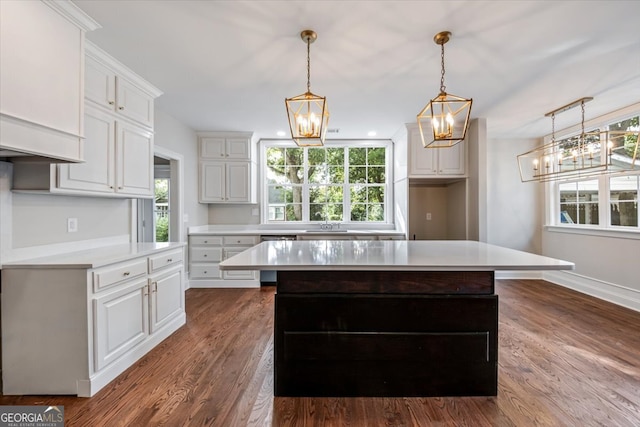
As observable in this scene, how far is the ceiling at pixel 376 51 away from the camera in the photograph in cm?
194

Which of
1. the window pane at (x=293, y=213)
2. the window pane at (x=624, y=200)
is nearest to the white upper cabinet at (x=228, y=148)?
the window pane at (x=293, y=213)

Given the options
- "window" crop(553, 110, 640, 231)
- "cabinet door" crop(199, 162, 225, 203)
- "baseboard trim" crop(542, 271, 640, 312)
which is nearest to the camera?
"baseboard trim" crop(542, 271, 640, 312)

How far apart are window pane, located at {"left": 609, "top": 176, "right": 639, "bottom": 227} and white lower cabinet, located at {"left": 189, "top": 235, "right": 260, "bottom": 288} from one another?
4.91 m

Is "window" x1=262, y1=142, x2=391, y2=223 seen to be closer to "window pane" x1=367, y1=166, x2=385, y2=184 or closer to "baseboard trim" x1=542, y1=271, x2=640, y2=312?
"window pane" x1=367, y1=166, x2=385, y2=184

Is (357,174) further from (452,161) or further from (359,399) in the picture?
(359,399)

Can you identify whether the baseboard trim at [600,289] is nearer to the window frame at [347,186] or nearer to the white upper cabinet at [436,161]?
the white upper cabinet at [436,161]

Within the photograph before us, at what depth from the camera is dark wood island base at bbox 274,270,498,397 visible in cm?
182

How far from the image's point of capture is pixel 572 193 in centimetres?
457

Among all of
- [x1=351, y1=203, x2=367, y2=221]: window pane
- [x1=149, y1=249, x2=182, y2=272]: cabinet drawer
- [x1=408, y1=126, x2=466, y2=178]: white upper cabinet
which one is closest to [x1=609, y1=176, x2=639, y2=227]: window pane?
[x1=408, y1=126, x2=466, y2=178]: white upper cabinet


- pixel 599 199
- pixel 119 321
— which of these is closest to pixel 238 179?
pixel 119 321

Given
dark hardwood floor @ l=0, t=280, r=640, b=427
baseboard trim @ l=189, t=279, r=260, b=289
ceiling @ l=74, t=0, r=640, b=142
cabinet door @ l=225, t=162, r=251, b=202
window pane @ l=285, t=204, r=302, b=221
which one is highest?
ceiling @ l=74, t=0, r=640, b=142

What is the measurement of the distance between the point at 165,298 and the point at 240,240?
1830 millimetres

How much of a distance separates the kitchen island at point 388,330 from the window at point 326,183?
3.43 meters

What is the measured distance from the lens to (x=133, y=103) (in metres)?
2.68
